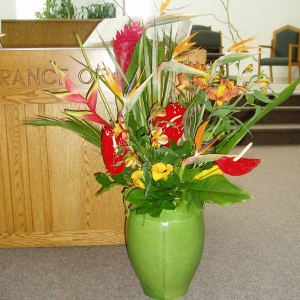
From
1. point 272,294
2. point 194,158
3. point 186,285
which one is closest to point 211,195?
point 194,158

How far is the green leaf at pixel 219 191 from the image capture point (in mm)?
1064

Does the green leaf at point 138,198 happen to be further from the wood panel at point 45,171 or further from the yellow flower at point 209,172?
the wood panel at point 45,171

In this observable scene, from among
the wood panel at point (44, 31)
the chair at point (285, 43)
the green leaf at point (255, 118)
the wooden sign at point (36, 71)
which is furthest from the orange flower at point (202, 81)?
the chair at point (285, 43)

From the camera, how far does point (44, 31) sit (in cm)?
376

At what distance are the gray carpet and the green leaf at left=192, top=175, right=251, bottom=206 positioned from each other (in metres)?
0.50

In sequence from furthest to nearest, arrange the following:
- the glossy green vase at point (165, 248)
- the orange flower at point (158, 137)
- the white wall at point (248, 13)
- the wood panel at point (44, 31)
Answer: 1. the white wall at point (248, 13)
2. the wood panel at point (44, 31)
3. the glossy green vase at point (165, 248)
4. the orange flower at point (158, 137)

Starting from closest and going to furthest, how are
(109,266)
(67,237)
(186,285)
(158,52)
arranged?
1. (158,52)
2. (186,285)
3. (109,266)
4. (67,237)

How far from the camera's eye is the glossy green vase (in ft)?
4.12

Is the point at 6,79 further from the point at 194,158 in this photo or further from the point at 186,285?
the point at 186,285

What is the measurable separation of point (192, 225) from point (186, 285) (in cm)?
25

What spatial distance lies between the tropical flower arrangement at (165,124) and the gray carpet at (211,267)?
17.5 inches

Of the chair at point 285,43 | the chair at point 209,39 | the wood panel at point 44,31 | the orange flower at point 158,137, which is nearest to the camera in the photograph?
the orange flower at point 158,137

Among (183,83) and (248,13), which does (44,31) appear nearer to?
(183,83)

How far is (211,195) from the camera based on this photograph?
1106 millimetres
